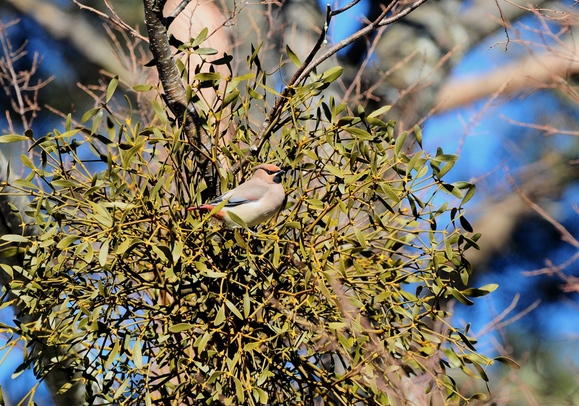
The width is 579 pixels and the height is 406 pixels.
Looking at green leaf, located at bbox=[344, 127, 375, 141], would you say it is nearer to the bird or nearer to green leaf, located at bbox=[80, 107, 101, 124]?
the bird

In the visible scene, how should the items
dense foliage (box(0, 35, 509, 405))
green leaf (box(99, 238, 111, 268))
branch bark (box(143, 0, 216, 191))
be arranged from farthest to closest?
branch bark (box(143, 0, 216, 191))
dense foliage (box(0, 35, 509, 405))
green leaf (box(99, 238, 111, 268))

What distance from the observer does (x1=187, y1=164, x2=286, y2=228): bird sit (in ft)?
4.63

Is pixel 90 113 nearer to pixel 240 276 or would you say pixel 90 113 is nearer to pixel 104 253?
pixel 104 253

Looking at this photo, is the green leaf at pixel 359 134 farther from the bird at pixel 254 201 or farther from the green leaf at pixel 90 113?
the green leaf at pixel 90 113

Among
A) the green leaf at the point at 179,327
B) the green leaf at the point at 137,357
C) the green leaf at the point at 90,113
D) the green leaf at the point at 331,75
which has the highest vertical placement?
the green leaf at the point at 90,113

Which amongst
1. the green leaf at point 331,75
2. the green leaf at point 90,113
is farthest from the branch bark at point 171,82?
the green leaf at point 331,75

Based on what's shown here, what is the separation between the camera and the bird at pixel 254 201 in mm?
1411

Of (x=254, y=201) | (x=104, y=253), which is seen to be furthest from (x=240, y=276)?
(x=104, y=253)

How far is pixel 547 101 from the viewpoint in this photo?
199 inches

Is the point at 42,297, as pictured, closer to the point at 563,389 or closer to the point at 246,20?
the point at 246,20

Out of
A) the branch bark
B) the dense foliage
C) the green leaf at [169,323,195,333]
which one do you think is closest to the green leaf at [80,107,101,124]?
the dense foliage

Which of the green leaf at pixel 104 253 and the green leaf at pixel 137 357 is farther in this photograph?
the green leaf at pixel 137 357

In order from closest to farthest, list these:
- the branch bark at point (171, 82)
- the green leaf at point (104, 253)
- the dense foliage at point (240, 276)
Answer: the green leaf at point (104, 253), the dense foliage at point (240, 276), the branch bark at point (171, 82)

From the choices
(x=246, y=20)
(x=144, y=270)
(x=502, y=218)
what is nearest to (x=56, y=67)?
(x=246, y=20)
